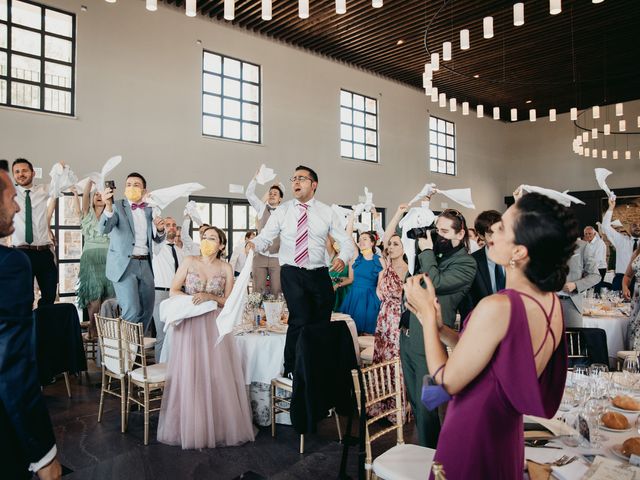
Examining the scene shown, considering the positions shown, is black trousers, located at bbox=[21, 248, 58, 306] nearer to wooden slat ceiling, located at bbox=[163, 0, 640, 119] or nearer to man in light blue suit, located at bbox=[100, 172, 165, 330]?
man in light blue suit, located at bbox=[100, 172, 165, 330]

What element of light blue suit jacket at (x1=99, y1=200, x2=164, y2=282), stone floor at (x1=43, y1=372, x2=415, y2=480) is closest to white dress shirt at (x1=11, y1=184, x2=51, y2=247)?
light blue suit jacket at (x1=99, y1=200, x2=164, y2=282)

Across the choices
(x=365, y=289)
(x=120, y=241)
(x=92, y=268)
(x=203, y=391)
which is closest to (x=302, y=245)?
(x=203, y=391)

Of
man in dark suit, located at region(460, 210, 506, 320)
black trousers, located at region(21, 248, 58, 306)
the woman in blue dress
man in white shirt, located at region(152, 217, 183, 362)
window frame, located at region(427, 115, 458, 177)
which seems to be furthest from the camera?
window frame, located at region(427, 115, 458, 177)

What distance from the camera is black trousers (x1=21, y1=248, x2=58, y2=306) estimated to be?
5188mm

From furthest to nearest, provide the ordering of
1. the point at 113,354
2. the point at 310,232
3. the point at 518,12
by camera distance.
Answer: the point at 518,12 → the point at 113,354 → the point at 310,232

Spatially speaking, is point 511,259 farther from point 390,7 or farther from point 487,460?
point 390,7

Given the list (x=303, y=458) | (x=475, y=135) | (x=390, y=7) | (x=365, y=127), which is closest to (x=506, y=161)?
(x=475, y=135)

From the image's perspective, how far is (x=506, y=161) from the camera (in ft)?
58.6

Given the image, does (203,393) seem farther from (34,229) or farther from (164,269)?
(164,269)

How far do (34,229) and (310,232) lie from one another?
122 inches

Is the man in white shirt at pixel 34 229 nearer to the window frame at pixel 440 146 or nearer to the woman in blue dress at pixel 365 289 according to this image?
the woman in blue dress at pixel 365 289

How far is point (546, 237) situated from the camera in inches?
53.7

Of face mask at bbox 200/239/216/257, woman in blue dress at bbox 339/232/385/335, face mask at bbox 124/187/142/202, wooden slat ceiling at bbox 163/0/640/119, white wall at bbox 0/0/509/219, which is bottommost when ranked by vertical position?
woman in blue dress at bbox 339/232/385/335

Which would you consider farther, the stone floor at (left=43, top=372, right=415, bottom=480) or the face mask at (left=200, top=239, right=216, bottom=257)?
the face mask at (left=200, top=239, right=216, bottom=257)
